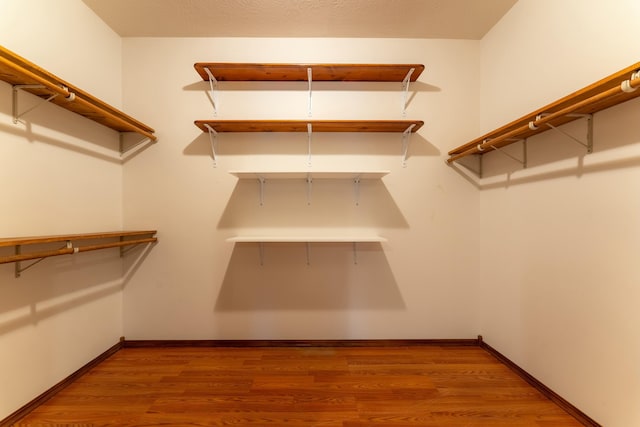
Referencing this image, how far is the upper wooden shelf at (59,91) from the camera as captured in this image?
1336 millimetres

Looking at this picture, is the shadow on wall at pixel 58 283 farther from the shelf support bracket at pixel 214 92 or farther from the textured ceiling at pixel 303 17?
the textured ceiling at pixel 303 17

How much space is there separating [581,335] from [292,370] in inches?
69.5

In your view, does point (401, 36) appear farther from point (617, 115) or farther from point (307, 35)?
point (617, 115)

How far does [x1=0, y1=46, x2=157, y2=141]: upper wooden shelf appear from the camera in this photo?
1336mm

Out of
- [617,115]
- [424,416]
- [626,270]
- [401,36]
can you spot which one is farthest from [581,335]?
[401,36]

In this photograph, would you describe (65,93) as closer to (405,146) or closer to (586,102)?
(405,146)

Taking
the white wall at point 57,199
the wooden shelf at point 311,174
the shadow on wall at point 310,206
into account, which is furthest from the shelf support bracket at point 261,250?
the white wall at point 57,199

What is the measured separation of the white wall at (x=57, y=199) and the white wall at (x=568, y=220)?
309cm

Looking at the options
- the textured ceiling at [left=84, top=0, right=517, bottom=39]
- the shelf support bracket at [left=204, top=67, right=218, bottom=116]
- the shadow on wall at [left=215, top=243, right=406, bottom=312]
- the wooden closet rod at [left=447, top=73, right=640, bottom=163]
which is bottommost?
the shadow on wall at [left=215, top=243, right=406, bottom=312]

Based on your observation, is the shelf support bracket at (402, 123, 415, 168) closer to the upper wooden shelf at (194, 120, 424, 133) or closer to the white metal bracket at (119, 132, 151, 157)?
the upper wooden shelf at (194, 120, 424, 133)

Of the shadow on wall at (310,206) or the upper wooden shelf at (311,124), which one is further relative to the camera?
the shadow on wall at (310,206)

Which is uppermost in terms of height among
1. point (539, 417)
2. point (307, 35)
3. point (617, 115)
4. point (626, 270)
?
point (307, 35)

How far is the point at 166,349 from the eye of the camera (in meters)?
2.40

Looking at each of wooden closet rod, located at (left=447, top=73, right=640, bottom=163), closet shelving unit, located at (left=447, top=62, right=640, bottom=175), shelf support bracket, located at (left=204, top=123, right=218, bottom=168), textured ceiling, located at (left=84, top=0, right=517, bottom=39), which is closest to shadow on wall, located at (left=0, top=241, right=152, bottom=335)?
shelf support bracket, located at (left=204, top=123, right=218, bottom=168)
